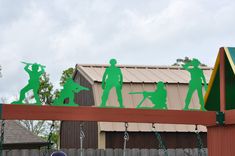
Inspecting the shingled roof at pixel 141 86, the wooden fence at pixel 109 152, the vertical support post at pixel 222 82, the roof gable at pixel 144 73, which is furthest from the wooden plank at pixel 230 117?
the roof gable at pixel 144 73

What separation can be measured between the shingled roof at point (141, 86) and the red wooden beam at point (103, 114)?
7.86 meters

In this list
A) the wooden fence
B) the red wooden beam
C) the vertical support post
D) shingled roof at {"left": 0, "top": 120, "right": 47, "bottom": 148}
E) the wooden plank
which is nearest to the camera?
the red wooden beam

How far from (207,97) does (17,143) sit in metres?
9.74

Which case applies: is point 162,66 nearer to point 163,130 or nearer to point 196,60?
point 163,130

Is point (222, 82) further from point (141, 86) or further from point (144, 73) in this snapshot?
point (144, 73)

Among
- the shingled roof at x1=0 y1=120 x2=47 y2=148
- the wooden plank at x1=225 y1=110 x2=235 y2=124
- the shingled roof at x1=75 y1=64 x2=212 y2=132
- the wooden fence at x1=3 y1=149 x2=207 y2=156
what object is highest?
the shingled roof at x1=75 y1=64 x2=212 y2=132

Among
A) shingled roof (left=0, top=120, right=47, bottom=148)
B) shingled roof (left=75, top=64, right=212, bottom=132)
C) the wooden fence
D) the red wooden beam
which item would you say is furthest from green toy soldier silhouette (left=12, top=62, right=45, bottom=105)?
shingled roof (left=0, top=120, right=47, bottom=148)

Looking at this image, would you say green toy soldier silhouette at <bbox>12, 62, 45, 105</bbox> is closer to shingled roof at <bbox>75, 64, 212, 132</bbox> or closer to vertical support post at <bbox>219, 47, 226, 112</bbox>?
vertical support post at <bbox>219, 47, 226, 112</bbox>

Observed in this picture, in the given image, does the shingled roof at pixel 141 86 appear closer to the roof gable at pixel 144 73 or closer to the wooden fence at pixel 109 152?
the roof gable at pixel 144 73

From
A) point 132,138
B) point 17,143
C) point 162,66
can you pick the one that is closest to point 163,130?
point 132,138

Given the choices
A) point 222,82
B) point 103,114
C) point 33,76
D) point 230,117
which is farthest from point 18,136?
point 230,117

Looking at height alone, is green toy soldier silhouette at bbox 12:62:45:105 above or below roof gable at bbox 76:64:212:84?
below

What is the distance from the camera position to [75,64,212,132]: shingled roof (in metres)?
13.9

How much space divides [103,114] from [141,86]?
9.16 metres
